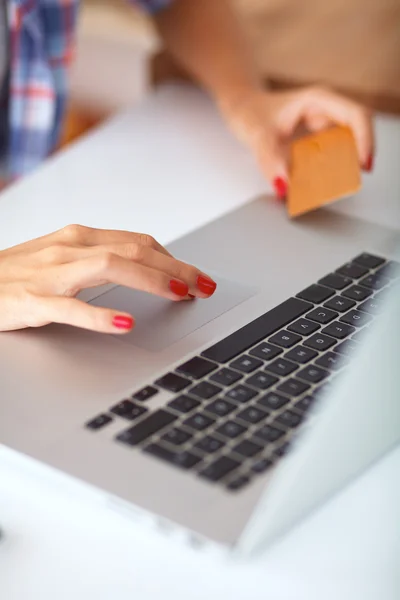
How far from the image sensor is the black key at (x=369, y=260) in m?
0.76

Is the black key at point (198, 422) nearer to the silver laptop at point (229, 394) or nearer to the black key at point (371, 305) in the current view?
the silver laptop at point (229, 394)

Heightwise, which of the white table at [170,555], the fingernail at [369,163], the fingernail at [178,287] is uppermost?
the fingernail at [369,163]

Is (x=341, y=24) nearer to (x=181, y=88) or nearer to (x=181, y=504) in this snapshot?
(x=181, y=88)

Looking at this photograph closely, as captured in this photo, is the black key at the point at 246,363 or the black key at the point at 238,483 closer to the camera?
the black key at the point at 238,483

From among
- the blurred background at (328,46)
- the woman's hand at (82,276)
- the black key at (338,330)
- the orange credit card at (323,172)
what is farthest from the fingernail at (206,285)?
the blurred background at (328,46)

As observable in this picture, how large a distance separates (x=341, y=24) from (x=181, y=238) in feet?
1.94

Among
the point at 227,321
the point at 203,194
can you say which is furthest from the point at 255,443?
the point at 203,194

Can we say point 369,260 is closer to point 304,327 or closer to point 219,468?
point 304,327

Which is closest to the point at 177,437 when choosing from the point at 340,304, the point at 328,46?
the point at 340,304

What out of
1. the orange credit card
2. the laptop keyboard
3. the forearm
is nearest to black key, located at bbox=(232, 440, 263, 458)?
the laptop keyboard

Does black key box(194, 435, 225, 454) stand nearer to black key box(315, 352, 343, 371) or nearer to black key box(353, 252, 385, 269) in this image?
black key box(315, 352, 343, 371)

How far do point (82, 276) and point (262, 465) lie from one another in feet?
0.72

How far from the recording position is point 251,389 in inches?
22.5

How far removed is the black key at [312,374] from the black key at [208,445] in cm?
10
